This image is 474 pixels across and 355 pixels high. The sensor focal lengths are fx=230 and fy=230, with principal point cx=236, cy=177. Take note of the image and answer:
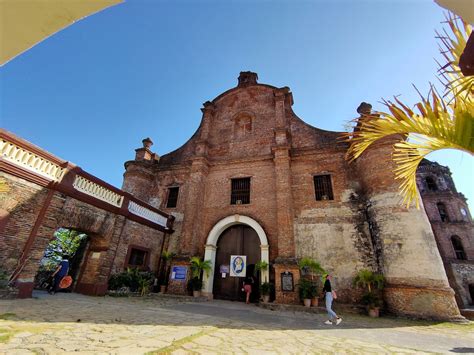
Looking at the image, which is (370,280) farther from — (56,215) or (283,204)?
(56,215)

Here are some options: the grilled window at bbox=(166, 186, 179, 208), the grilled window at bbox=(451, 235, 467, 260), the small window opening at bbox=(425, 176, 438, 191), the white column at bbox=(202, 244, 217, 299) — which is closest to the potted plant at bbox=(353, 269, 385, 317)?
Result: the white column at bbox=(202, 244, 217, 299)

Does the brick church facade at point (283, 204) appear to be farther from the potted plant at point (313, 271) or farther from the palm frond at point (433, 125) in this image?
the palm frond at point (433, 125)

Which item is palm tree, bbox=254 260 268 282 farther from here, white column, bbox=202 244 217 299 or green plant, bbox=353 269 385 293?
green plant, bbox=353 269 385 293

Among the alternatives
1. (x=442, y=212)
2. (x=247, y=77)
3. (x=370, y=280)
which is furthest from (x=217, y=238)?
(x=442, y=212)

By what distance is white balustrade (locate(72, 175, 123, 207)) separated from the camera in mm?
7949

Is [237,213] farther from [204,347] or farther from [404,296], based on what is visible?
[204,347]

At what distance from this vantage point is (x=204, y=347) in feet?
10.5

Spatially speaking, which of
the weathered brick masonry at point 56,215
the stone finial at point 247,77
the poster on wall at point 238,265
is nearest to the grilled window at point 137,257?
the weathered brick masonry at point 56,215

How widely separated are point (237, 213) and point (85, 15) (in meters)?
10.9

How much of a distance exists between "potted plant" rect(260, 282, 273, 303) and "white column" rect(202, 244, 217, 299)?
8.52 ft

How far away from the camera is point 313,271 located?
981 centimetres

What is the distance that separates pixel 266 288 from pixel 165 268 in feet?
17.0

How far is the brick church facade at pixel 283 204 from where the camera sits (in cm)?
880

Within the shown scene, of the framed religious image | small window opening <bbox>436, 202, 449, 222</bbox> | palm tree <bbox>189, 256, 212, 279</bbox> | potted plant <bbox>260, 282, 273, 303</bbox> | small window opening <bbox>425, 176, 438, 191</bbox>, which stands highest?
small window opening <bbox>425, 176, 438, 191</bbox>
